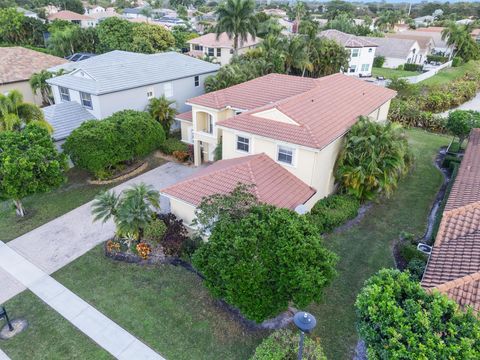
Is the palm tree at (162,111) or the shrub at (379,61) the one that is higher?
the palm tree at (162,111)

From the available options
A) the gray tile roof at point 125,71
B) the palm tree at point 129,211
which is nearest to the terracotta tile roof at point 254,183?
the palm tree at point 129,211

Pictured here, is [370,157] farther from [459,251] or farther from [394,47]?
[394,47]

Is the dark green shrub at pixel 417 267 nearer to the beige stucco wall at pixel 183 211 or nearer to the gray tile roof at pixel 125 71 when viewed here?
the beige stucco wall at pixel 183 211

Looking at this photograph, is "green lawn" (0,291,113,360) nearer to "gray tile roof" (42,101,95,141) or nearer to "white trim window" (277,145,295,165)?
"white trim window" (277,145,295,165)

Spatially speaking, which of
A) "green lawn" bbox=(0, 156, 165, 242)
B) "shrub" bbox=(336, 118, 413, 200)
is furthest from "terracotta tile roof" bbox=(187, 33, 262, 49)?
"shrub" bbox=(336, 118, 413, 200)

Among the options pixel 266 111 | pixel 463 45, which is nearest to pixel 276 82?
pixel 266 111

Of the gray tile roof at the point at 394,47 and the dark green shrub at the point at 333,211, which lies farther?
the gray tile roof at the point at 394,47

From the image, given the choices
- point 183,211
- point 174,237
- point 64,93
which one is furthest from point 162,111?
point 174,237
